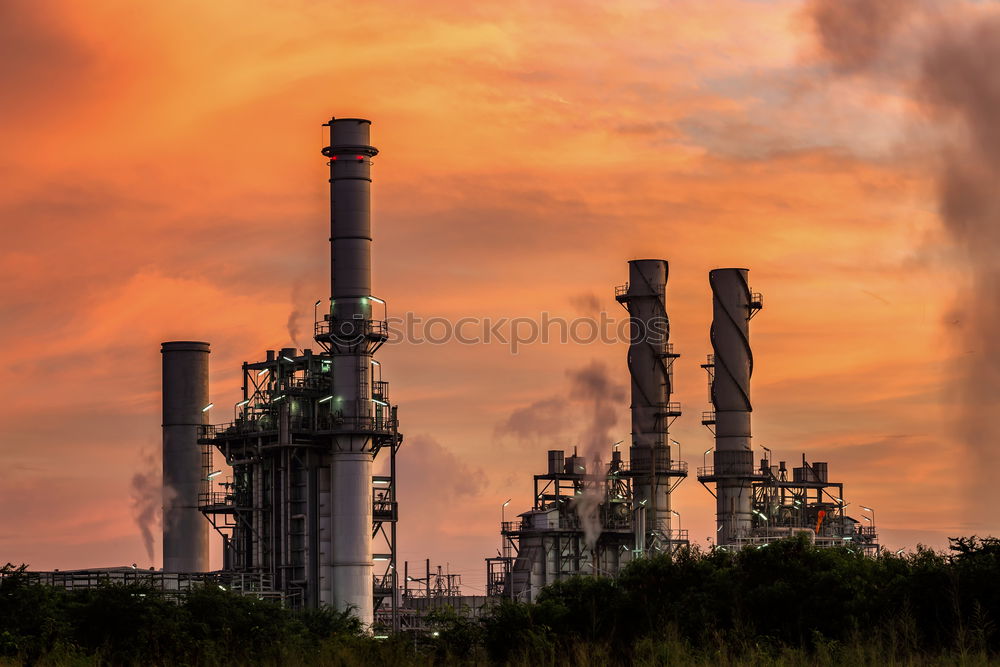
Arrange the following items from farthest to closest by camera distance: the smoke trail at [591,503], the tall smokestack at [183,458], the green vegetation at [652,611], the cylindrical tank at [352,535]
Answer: the smoke trail at [591,503] < the tall smokestack at [183,458] < the cylindrical tank at [352,535] < the green vegetation at [652,611]

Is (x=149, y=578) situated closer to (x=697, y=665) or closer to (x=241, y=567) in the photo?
(x=241, y=567)

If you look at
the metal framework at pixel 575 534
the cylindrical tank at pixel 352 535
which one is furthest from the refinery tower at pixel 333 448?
the metal framework at pixel 575 534

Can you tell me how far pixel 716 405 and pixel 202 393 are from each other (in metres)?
37.3

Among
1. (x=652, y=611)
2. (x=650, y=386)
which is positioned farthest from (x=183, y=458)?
(x=652, y=611)

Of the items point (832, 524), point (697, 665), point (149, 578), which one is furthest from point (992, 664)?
point (832, 524)

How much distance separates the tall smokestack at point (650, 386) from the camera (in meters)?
110

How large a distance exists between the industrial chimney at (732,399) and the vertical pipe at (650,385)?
11.8ft

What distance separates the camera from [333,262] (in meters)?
81.9

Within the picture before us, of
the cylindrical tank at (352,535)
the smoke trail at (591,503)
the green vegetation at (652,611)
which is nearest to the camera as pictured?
the green vegetation at (652,611)

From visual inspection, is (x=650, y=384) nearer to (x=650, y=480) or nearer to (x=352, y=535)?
(x=650, y=480)

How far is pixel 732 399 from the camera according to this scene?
11088 centimetres

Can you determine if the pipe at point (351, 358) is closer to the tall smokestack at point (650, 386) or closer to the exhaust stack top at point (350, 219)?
the exhaust stack top at point (350, 219)

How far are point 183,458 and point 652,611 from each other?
51.1 m

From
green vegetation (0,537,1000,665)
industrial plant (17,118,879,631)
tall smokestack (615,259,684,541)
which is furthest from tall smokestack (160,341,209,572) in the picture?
tall smokestack (615,259,684,541)
